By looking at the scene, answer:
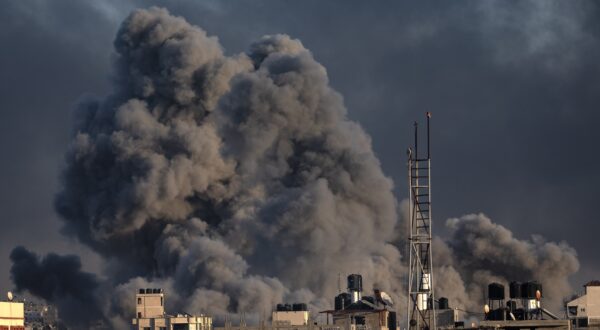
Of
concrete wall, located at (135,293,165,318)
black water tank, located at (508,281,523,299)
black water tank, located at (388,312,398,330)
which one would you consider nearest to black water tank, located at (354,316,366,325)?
black water tank, located at (388,312,398,330)

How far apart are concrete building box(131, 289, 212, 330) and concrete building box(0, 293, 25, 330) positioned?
25310 mm

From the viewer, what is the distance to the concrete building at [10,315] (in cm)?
12400

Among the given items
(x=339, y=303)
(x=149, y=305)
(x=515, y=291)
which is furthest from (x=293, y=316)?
(x=515, y=291)

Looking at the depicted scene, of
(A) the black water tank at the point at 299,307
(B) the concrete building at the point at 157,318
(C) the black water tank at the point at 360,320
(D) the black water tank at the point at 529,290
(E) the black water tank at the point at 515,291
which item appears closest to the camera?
(D) the black water tank at the point at 529,290

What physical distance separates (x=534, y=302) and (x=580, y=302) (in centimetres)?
3568

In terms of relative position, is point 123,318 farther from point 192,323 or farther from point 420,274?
point 420,274

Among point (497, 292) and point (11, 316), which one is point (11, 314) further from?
point (497, 292)

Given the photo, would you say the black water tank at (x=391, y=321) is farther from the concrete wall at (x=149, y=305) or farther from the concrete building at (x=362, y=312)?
the concrete wall at (x=149, y=305)

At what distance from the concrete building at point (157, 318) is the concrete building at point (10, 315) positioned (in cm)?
2531

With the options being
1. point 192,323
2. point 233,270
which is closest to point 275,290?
point 233,270

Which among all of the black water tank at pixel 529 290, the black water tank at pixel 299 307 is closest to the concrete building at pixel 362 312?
the black water tank at pixel 299 307

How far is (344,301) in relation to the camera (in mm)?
159500

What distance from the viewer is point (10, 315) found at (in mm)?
125812

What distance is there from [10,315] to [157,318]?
44.4 metres
